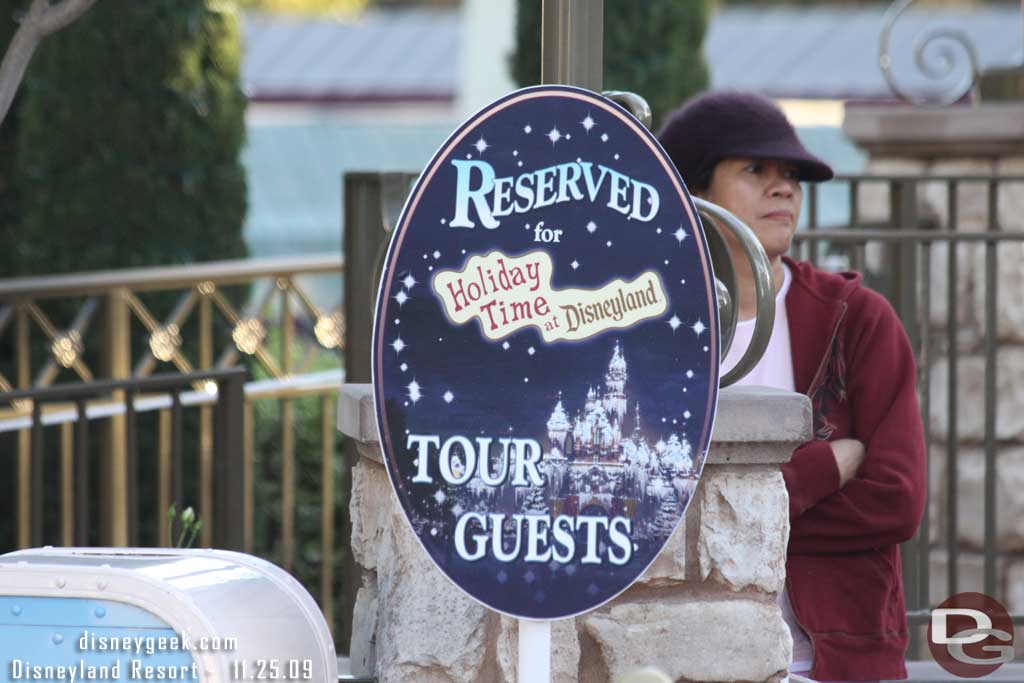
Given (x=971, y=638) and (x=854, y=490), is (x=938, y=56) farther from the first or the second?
(x=854, y=490)

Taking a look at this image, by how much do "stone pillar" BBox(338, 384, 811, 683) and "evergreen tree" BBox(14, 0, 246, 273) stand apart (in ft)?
12.4

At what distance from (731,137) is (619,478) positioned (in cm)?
110

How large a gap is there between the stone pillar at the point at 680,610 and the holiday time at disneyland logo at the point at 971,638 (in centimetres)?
113

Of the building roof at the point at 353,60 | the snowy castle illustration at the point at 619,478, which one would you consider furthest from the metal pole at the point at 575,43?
the building roof at the point at 353,60

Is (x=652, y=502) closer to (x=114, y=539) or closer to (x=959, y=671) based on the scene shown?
(x=959, y=671)

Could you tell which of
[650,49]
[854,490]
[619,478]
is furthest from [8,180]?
[619,478]

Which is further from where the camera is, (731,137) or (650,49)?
(650,49)

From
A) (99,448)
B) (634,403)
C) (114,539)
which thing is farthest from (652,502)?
(99,448)

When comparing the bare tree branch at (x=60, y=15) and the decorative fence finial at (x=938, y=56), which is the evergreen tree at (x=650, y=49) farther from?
the bare tree branch at (x=60, y=15)

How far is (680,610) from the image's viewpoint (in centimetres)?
228

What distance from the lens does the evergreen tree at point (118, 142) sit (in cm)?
582

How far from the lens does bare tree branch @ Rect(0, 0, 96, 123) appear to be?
2723 mm

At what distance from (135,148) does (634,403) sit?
13.8 ft

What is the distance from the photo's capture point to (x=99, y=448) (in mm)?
5398
